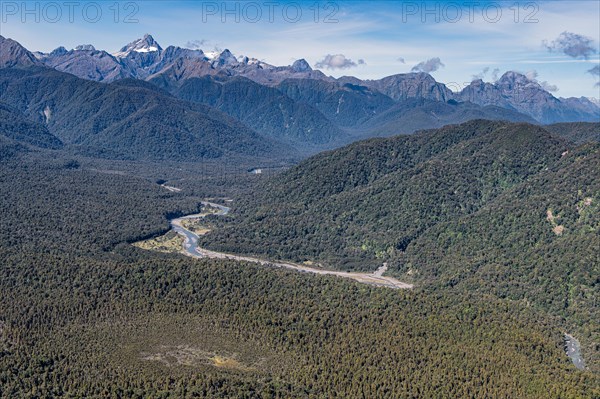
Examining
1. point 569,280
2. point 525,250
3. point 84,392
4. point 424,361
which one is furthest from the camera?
point 525,250

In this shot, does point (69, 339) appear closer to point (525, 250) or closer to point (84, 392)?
point (84, 392)

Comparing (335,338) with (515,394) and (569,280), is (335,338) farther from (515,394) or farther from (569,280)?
(569,280)

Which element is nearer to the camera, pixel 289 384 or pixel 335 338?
pixel 289 384

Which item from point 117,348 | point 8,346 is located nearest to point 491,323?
point 117,348

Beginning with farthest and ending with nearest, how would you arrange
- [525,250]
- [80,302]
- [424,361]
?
[525,250] → [80,302] → [424,361]

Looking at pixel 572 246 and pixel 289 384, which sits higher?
pixel 572 246

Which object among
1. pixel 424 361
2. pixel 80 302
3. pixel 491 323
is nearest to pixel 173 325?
pixel 80 302
